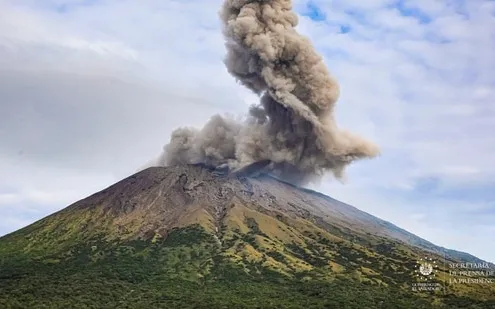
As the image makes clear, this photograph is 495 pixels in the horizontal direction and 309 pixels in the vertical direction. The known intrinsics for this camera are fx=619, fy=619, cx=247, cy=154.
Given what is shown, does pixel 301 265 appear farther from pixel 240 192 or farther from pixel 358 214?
pixel 358 214

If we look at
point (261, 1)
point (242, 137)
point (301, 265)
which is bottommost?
point (301, 265)

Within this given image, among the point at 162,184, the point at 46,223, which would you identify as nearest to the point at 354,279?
the point at 162,184

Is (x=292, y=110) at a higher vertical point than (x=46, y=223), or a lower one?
higher

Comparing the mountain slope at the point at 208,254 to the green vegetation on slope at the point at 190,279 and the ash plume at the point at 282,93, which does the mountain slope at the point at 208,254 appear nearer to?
the green vegetation on slope at the point at 190,279

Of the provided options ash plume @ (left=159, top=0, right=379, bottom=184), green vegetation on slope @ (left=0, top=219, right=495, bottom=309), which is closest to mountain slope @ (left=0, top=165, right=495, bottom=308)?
green vegetation on slope @ (left=0, top=219, right=495, bottom=309)

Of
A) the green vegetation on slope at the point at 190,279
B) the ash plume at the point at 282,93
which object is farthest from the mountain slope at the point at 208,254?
the ash plume at the point at 282,93

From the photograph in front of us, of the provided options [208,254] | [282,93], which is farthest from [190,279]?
[282,93]
